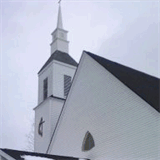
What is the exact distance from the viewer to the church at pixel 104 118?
37.7 feet

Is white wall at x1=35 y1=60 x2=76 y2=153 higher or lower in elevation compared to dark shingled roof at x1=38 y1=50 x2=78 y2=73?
lower

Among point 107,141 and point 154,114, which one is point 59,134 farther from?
point 154,114

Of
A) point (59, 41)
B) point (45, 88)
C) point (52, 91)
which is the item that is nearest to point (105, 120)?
point (52, 91)

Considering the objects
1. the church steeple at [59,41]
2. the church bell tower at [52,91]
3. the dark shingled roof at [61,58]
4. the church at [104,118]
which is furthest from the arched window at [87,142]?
the church steeple at [59,41]

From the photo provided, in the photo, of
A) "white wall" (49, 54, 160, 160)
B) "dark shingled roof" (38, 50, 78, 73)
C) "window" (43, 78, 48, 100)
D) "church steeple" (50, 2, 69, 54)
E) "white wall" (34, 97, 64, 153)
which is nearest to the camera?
"white wall" (49, 54, 160, 160)

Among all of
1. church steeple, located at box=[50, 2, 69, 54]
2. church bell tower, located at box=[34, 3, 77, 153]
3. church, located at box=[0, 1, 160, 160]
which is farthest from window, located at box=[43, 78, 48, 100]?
church steeple, located at box=[50, 2, 69, 54]

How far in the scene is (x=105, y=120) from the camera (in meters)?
13.6

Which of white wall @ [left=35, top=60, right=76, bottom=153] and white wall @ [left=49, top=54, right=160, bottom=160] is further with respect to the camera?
white wall @ [left=35, top=60, right=76, bottom=153]

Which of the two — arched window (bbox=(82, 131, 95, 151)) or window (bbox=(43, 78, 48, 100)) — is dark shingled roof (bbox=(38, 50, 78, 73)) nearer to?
window (bbox=(43, 78, 48, 100))

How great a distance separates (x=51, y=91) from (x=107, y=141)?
7.99 metres

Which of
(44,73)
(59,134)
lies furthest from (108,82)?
(44,73)

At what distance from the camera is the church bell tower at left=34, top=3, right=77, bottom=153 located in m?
19.3

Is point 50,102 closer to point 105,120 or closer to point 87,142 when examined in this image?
point 87,142

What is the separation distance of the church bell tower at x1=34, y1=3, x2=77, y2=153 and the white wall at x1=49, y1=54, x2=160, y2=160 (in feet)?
8.42
